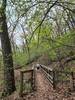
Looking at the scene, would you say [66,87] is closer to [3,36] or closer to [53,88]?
[53,88]

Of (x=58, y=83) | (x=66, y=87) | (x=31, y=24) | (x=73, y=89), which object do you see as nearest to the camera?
(x=31, y=24)

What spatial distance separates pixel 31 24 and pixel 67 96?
149 inches

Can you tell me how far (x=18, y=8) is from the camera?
621 cm

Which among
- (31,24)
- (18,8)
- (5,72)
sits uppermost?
(18,8)

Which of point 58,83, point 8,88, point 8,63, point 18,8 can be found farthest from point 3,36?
point 18,8

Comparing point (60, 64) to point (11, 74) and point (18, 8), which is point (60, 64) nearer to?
point (18, 8)

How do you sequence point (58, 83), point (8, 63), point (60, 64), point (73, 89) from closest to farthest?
point (60, 64) < point (73, 89) < point (58, 83) < point (8, 63)

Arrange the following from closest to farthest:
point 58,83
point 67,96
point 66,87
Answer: point 67,96
point 66,87
point 58,83

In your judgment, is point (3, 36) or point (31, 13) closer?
point (31, 13)

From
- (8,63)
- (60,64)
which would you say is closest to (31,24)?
(60,64)

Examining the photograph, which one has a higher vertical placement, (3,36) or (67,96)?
(3,36)

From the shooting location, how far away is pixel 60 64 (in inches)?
252

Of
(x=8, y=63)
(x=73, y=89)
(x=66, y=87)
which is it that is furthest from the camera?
(x=8, y=63)

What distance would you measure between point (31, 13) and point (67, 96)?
3.78 meters
